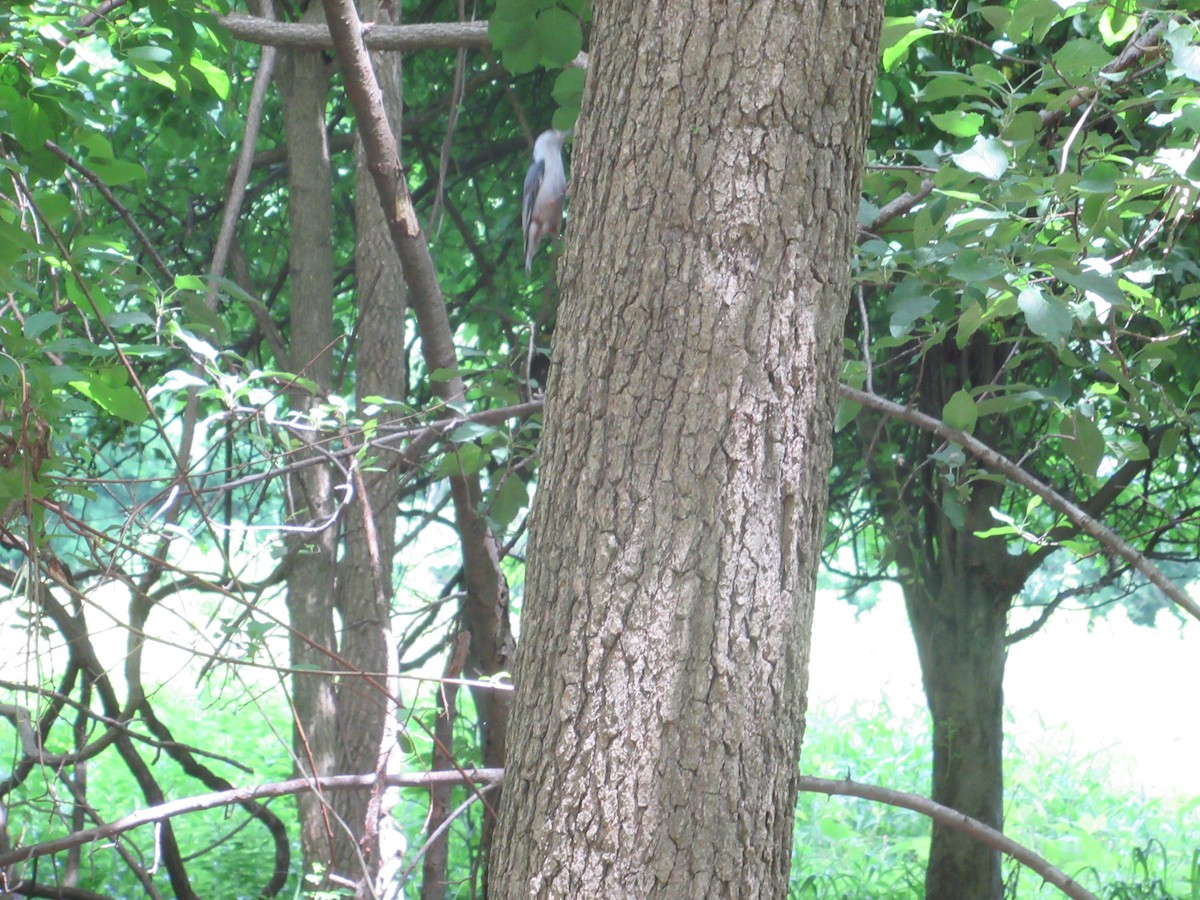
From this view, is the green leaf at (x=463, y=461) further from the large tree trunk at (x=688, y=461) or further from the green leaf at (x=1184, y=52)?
the green leaf at (x=1184, y=52)

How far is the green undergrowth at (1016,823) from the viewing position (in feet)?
18.5

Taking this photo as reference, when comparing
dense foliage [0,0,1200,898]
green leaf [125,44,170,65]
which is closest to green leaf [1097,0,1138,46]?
dense foliage [0,0,1200,898]

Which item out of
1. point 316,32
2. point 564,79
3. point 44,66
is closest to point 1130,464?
point 564,79

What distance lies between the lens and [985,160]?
1.72 meters

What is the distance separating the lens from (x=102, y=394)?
199 cm

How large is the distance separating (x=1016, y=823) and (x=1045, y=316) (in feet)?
18.2

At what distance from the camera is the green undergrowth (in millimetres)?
5645

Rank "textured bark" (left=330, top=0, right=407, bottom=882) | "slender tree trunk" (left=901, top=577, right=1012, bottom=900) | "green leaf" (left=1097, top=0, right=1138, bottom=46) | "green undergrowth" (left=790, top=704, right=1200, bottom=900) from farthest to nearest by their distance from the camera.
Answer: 1. "green undergrowth" (left=790, top=704, right=1200, bottom=900)
2. "slender tree trunk" (left=901, top=577, right=1012, bottom=900)
3. "textured bark" (left=330, top=0, right=407, bottom=882)
4. "green leaf" (left=1097, top=0, right=1138, bottom=46)

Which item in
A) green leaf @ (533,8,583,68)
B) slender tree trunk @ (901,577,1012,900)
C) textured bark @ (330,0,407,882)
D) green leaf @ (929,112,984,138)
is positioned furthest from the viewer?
slender tree trunk @ (901,577,1012,900)

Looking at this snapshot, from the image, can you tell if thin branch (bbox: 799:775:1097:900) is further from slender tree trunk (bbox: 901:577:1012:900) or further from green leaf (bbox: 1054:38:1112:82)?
slender tree trunk (bbox: 901:577:1012:900)

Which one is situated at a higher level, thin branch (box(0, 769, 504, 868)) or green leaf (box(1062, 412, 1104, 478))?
green leaf (box(1062, 412, 1104, 478))

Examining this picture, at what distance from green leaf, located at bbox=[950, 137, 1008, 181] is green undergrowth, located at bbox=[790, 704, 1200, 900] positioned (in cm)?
404

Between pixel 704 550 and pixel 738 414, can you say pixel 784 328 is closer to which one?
pixel 738 414

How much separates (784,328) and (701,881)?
607 millimetres
